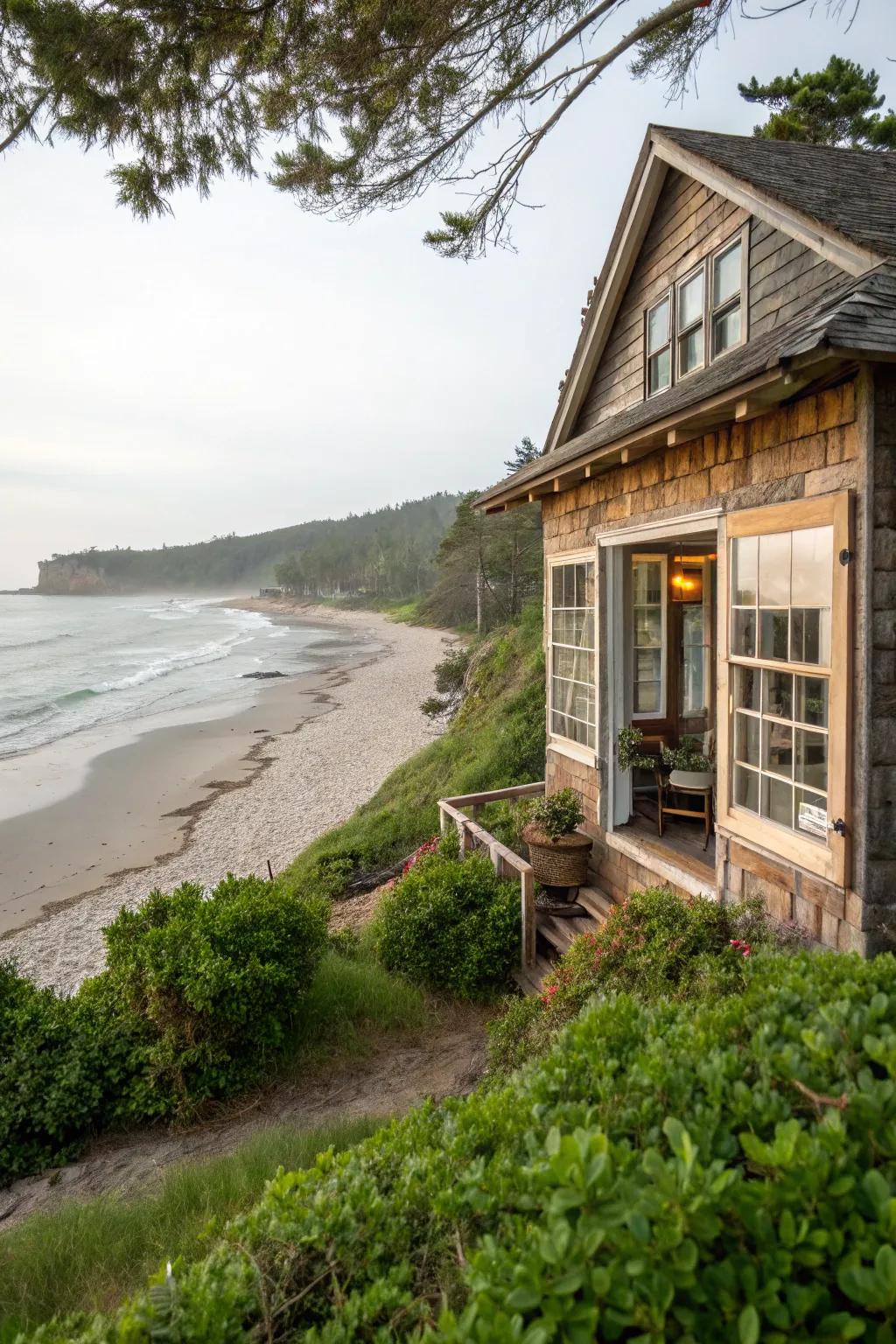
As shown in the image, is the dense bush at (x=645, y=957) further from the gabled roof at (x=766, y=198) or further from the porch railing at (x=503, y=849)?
the gabled roof at (x=766, y=198)

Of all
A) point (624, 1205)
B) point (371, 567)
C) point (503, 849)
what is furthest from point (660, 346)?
point (371, 567)

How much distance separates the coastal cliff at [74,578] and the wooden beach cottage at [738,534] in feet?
581

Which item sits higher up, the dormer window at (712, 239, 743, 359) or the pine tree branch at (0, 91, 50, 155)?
the pine tree branch at (0, 91, 50, 155)

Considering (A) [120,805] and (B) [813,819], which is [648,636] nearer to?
(B) [813,819]

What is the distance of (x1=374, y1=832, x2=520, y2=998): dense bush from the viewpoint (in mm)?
7094

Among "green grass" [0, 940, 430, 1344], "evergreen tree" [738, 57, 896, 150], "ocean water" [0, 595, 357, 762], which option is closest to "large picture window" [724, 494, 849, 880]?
"green grass" [0, 940, 430, 1344]

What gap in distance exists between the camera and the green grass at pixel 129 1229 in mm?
3797

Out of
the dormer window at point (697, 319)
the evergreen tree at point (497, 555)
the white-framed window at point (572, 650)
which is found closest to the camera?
the dormer window at point (697, 319)

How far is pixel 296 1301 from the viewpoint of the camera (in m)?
2.07

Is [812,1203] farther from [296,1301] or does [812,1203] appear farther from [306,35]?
[306,35]

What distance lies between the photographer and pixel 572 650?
805 centimetres

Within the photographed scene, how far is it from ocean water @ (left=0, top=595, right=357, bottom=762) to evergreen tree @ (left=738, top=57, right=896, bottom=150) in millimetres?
23636

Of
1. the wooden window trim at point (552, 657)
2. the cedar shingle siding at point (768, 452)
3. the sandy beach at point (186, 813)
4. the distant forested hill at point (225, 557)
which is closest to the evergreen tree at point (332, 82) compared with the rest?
the cedar shingle siding at point (768, 452)

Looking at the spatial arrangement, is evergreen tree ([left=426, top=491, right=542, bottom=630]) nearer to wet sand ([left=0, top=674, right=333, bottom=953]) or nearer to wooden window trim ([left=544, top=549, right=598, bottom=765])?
wet sand ([left=0, top=674, right=333, bottom=953])
